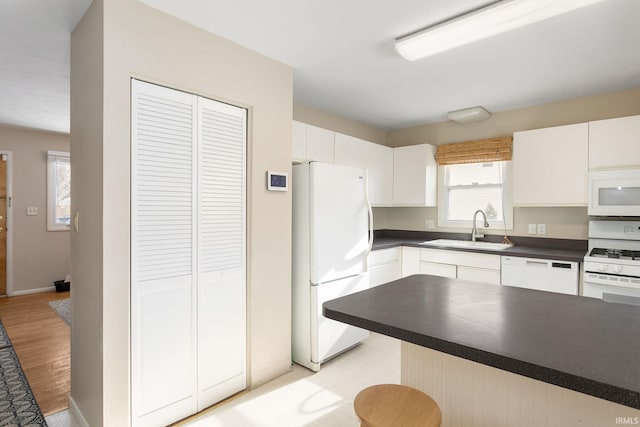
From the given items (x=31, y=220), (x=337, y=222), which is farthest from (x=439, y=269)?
(x=31, y=220)

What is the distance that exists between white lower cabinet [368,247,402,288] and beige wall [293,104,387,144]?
1.52 meters

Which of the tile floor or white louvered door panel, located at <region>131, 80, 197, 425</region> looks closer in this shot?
white louvered door panel, located at <region>131, 80, 197, 425</region>

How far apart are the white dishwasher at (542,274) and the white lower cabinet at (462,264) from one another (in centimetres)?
10

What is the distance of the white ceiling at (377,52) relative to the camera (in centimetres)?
184

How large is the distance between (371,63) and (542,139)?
6.11 ft

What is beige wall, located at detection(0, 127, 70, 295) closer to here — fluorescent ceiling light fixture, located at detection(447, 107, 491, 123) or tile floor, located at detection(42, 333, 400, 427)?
tile floor, located at detection(42, 333, 400, 427)

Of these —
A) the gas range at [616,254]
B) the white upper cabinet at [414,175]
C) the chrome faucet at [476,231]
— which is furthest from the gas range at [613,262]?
the white upper cabinet at [414,175]

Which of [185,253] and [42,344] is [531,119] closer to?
[185,253]

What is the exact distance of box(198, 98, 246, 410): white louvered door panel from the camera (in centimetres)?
210

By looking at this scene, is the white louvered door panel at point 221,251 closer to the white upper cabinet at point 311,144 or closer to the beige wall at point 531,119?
the white upper cabinet at point 311,144

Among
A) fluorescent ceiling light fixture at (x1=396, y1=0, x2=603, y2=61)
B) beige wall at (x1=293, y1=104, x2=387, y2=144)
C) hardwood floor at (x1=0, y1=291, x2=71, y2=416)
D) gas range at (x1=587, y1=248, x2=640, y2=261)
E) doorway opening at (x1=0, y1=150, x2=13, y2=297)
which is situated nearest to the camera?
fluorescent ceiling light fixture at (x1=396, y1=0, x2=603, y2=61)

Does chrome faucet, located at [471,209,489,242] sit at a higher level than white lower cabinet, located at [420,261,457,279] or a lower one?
higher

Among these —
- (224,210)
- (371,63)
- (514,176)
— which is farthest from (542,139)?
(224,210)

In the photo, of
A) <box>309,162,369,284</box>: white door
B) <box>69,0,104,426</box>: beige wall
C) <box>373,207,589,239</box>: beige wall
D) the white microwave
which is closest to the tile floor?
<box>69,0,104,426</box>: beige wall
